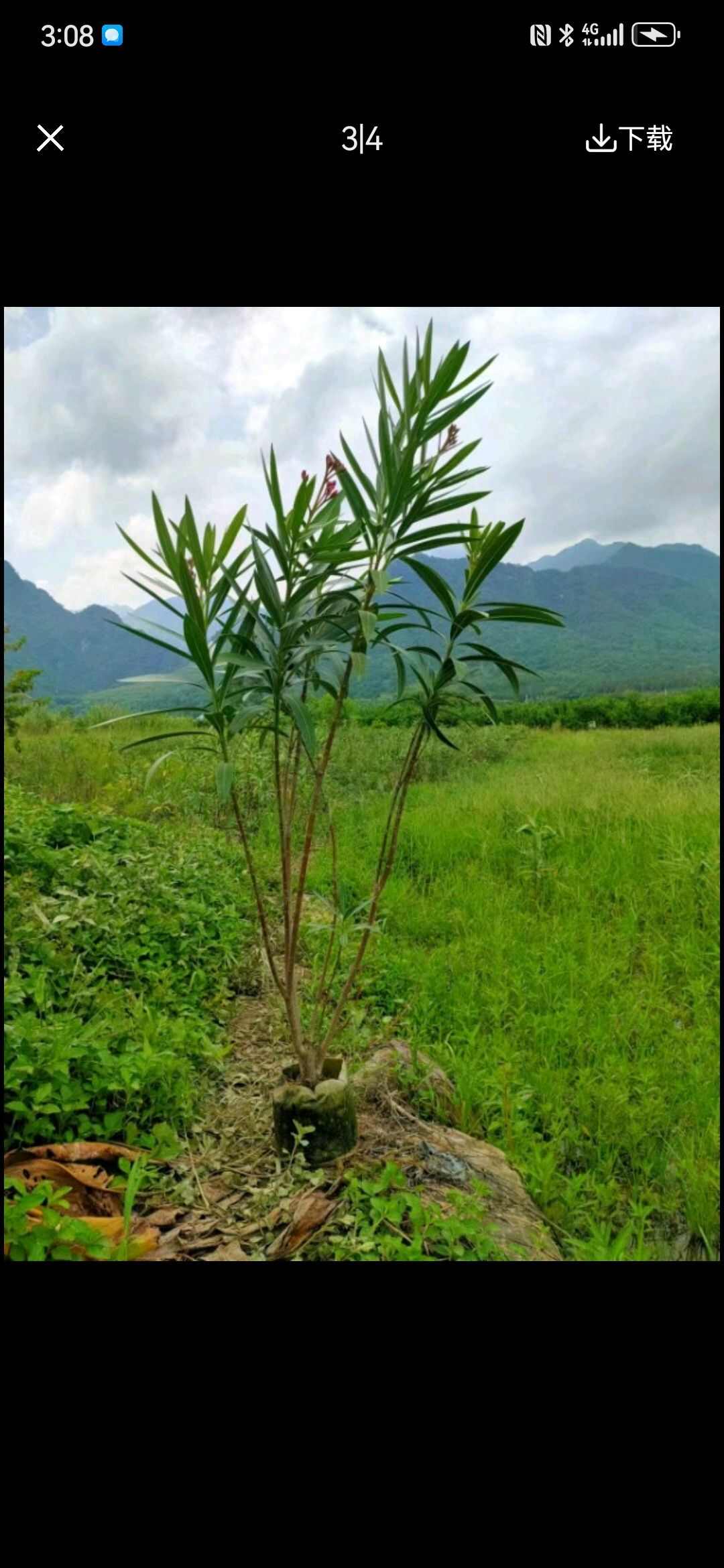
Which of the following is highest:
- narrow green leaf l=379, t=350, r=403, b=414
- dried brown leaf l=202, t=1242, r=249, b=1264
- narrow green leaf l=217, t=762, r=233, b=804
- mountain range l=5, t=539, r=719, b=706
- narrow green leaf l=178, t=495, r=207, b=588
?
mountain range l=5, t=539, r=719, b=706

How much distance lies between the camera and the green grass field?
199cm

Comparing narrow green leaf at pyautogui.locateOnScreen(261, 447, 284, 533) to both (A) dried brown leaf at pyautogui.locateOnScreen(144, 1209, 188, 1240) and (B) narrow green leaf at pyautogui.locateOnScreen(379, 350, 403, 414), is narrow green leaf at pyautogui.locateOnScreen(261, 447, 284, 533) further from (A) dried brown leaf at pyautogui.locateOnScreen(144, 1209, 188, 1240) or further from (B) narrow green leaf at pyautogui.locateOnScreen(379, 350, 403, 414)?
(A) dried brown leaf at pyautogui.locateOnScreen(144, 1209, 188, 1240)

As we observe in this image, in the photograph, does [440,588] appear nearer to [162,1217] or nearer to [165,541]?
[165,541]

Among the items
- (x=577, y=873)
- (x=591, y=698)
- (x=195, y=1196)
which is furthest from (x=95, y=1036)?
(x=591, y=698)

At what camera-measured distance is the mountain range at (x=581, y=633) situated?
2272cm

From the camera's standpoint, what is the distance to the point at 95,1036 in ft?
6.79

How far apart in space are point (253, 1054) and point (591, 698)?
1037cm

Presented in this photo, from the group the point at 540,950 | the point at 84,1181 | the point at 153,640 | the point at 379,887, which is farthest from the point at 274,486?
the point at 540,950

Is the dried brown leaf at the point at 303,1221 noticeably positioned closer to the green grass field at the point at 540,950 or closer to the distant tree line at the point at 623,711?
the green grass field at the point at 540,950
